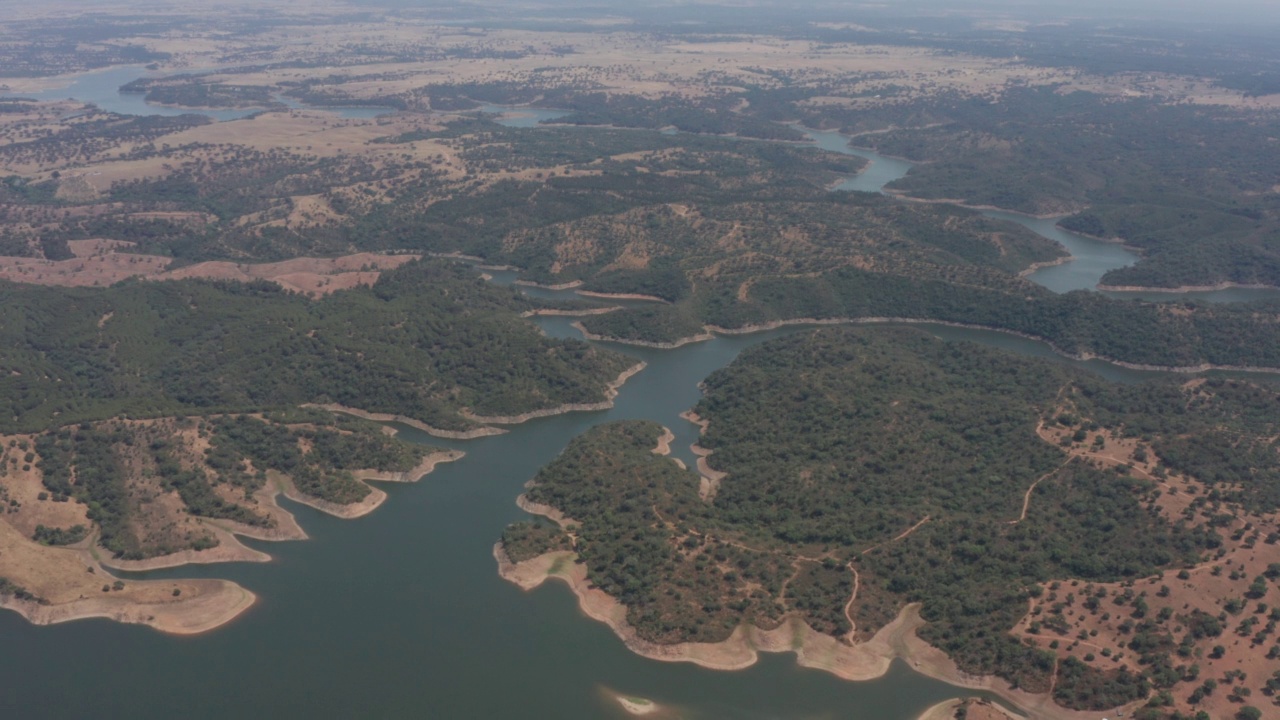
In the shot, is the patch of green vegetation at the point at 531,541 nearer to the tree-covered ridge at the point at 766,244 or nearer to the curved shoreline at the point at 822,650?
the curved shoreline at the point at 822,650

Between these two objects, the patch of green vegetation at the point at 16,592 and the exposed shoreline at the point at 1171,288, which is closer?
the patch of green vegetation at the point at 16,592

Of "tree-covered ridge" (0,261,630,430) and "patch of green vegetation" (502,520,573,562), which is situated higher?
"tree-covered ridge" (0,261,630,430)

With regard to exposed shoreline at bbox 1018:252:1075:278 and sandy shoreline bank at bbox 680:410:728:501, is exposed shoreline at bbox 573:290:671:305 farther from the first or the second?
exposed shoreline at bbox 1018:252:1075:278

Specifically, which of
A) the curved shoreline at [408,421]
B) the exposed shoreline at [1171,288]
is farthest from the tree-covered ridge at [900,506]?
the exposed shoreline at [1171,288]

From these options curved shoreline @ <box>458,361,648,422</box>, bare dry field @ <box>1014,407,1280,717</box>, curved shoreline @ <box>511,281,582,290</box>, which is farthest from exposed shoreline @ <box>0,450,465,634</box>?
curved shoreline @ <box>511,281,582,290</box>

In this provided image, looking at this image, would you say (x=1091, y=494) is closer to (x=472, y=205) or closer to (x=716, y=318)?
(x=716, y=318)

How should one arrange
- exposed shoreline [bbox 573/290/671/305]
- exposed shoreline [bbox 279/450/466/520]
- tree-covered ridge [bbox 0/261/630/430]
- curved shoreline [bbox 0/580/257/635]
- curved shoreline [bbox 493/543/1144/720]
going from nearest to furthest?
1. curved shoreline [bbox 493/543/1144/720]
2. curved shoreline [bbox 0/580/257/635]
3. exposed shoreline [bbox 279/450/466/520]
4. tree-covered ridge [bbox 0/261/630/430]
5. exposed shoreline [bbox 573/290/671/305]
